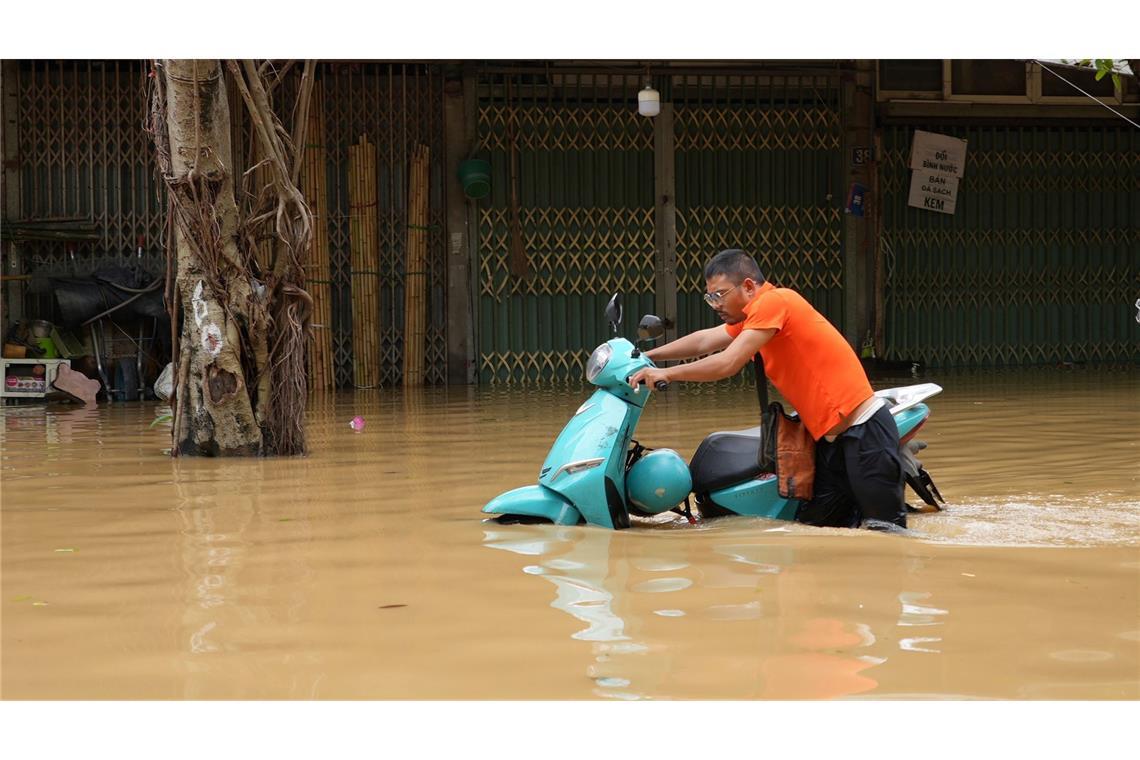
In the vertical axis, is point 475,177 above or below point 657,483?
above

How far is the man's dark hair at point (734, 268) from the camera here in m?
3.94

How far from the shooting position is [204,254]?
5.78m

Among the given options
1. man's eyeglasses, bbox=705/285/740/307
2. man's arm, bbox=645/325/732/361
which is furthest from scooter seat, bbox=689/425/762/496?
man's eyeglasses, bbox=705/285/740/307

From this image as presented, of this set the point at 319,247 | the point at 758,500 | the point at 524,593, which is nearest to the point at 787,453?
the point at 758,500

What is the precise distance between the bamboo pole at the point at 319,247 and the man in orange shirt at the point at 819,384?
8.13 metres

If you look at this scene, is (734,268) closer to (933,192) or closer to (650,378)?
(650,378)

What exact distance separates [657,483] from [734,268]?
674mm

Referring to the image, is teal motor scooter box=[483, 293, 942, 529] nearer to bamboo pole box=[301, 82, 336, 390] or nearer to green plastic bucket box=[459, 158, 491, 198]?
bamboo pole box=[301, 82, 336, 390]

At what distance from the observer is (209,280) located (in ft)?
19.0

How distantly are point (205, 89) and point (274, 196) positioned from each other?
1.77 ft

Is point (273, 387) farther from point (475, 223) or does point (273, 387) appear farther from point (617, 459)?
point (475, 223)

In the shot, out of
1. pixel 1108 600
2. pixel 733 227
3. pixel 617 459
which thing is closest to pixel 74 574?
pixel 617 459

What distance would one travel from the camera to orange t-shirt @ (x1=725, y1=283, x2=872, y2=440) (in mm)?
3834

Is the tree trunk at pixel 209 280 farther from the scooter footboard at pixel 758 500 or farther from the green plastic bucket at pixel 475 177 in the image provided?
the green plastic bucket at pixel 475 177
